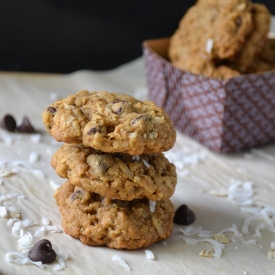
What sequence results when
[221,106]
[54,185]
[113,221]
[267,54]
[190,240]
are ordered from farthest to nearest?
[267,54], [221,106], [54,185], [190,240], [113,221]

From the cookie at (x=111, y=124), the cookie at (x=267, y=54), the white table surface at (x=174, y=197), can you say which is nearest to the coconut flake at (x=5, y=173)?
the white table surface at (x=174, y=197)

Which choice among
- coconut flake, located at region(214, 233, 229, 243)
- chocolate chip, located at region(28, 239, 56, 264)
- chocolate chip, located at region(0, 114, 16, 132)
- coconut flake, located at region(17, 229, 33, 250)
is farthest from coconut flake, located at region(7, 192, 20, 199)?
coconut flake, located at region(214, 233, 229, 243)

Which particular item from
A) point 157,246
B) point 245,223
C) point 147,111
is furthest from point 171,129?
point 245,223

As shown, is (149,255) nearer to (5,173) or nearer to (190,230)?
(190,230)

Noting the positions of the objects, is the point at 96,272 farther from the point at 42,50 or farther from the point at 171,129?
the point at 42,50

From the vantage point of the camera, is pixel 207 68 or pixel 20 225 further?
pixel 207 68

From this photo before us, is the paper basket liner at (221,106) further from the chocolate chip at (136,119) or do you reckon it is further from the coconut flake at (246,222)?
the chocolate chip at (136,119)

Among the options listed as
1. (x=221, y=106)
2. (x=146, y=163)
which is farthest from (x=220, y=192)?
(x=146, y=163)
